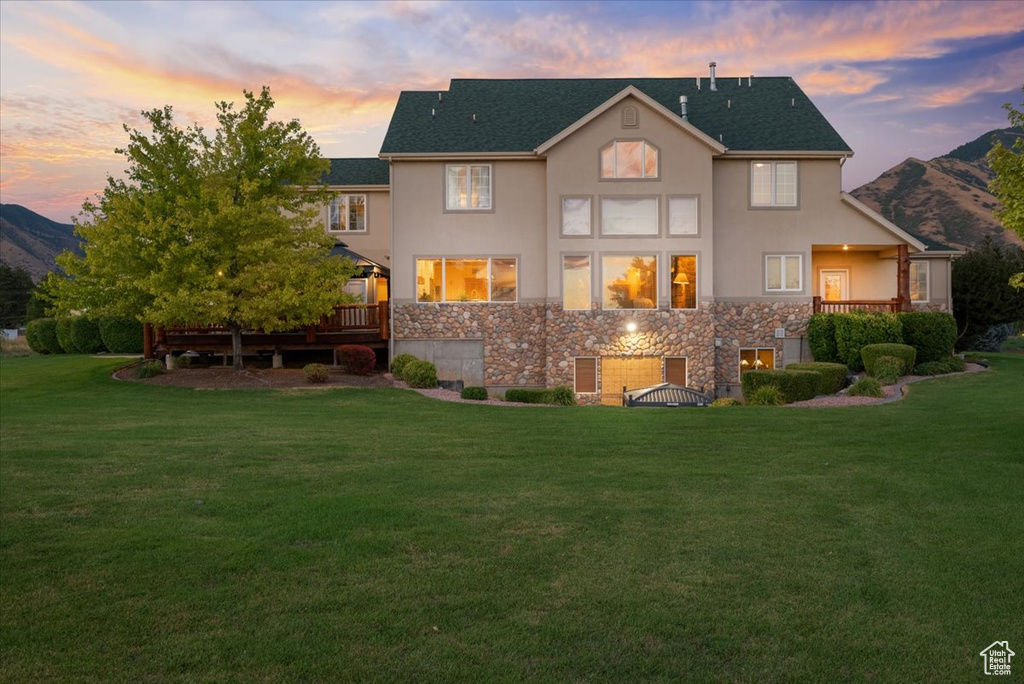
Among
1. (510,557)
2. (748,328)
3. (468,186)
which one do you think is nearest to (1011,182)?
(510,557)

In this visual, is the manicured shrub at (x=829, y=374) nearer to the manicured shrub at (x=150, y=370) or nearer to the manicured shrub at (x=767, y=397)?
the manicured shrub at (x=767, y=397)

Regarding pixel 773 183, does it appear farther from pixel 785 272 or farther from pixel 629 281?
pixel 629 281

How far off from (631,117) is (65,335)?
29.8m

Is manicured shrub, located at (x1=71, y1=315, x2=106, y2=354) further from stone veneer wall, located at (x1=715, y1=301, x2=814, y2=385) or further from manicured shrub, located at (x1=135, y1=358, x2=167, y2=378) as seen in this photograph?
stone veneer wall, located at (x1=715, y1=301, x2=814, y2=385)

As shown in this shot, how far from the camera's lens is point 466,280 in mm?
25562

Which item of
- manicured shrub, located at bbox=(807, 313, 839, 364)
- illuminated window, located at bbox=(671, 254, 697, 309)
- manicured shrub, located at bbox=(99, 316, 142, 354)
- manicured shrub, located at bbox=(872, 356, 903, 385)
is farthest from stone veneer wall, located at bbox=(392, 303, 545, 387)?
manicured shrub, located at bbox=(99, 316, 142, 354)

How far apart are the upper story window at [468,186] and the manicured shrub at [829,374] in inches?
458

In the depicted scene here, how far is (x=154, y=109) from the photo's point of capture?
22.4 metres

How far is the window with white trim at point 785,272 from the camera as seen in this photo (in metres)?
25.8

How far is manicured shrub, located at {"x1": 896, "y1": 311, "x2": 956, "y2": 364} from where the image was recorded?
23953 mm

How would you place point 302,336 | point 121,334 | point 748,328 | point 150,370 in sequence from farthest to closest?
point 121,334 < point 748,328 < point 302,336 < point 150,370

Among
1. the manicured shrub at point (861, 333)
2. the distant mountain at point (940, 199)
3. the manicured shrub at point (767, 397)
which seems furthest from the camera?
the distant mountain at point (940, 199)

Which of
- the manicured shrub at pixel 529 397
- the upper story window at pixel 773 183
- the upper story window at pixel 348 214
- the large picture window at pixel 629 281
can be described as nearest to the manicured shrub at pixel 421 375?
the manicured shrub at pixel 529 397

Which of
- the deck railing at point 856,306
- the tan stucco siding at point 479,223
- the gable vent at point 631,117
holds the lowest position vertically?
the deck railing at point 856,306
